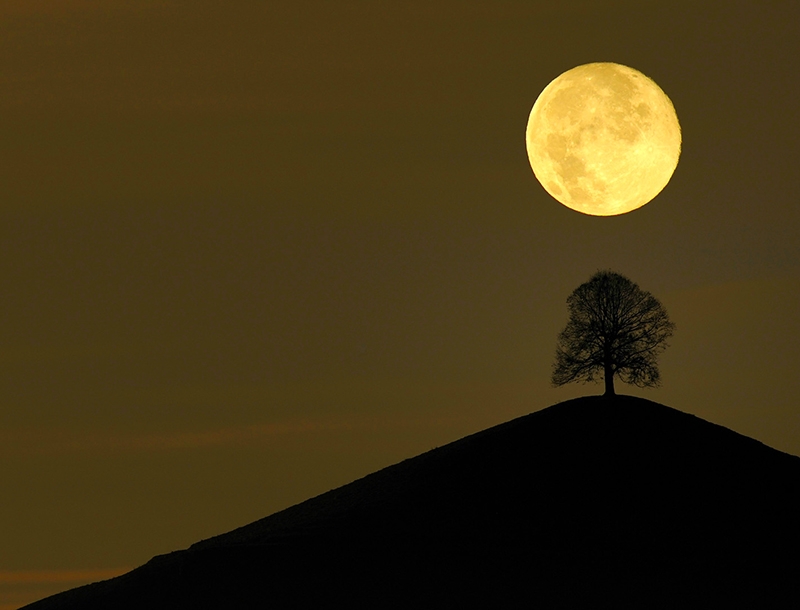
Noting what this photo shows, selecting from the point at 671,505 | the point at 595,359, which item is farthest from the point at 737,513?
the point at 595,359

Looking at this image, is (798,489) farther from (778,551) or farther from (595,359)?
(595,359)

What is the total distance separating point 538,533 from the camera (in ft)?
241

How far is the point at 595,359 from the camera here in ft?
291

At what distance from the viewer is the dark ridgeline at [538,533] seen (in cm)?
6719

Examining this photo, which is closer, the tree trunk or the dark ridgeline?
the dark ridgeline

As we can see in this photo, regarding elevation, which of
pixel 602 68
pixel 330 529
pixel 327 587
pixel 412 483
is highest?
pixel 602 68

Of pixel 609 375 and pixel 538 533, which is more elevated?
pixel 609 375

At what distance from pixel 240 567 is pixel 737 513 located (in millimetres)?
29271

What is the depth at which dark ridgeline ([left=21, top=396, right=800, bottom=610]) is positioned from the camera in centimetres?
6719

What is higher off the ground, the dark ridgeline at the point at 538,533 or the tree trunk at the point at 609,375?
the tree trunk at the point at 609,375

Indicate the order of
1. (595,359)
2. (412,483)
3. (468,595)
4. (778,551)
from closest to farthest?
(468,595) < (778,551) < (412,483) < (595,359)

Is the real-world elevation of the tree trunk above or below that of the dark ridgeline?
above

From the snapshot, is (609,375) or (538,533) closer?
(538,533)

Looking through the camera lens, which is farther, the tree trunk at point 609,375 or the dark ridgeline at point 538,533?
the tree trunk at point 609,375
